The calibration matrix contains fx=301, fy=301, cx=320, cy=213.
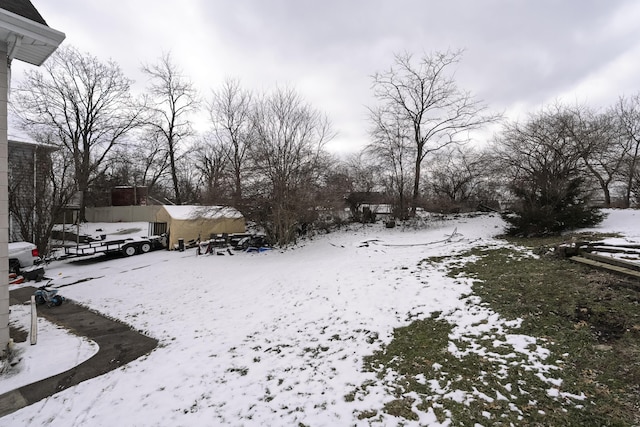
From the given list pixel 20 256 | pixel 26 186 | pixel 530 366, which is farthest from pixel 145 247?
pixel 530 366

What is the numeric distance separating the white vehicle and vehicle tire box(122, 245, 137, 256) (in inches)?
128

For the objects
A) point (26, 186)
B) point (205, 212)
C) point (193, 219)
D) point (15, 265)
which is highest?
point (26, 186)

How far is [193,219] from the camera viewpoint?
55.1ft

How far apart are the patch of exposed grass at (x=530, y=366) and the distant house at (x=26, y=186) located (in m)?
16.2

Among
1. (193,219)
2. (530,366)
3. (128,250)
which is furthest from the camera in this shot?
(193,219)

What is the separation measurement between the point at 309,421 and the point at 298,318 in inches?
122

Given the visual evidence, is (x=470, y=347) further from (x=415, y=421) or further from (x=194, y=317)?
(x=194, y=317)

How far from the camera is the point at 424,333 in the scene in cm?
499

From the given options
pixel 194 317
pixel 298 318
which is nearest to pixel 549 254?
pixel 298 318

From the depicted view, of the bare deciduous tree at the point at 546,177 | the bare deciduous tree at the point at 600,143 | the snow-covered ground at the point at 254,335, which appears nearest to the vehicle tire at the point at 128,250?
the snow-covered ground at the point at 254,335

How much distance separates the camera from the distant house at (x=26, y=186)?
12898 mm

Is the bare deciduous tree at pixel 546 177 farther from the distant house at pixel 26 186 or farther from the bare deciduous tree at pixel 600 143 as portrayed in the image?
the distant house at pixel 26 186

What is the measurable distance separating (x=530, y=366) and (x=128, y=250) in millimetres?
16548

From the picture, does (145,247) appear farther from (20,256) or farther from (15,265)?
(15,265)
